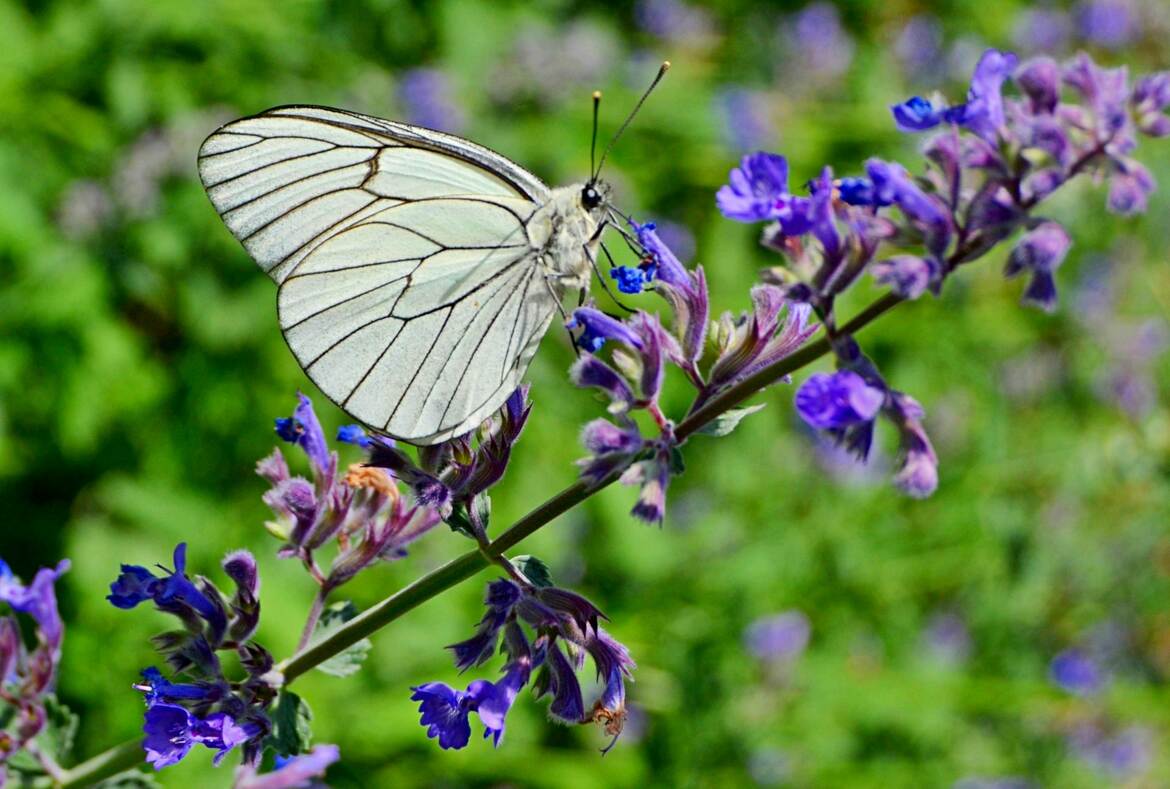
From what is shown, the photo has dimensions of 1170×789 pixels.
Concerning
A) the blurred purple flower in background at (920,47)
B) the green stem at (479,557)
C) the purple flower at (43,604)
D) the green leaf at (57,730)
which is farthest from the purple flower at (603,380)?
the blurred purple flower in background at (920,47)

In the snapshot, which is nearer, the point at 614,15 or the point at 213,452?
the point at 213,452

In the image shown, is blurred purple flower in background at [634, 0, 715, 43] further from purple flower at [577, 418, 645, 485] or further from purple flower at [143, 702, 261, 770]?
purple flower at [143, 702, 261, 770]

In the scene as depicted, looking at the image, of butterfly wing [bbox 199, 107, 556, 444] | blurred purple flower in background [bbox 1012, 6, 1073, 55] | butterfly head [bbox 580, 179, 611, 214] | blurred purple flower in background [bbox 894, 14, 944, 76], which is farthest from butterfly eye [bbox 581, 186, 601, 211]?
blurred purple flower in background [bbox 1012, 6, 1073, 55]

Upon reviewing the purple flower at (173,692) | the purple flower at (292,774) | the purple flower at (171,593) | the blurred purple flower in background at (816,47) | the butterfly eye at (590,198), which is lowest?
the purple flower at (173,692)

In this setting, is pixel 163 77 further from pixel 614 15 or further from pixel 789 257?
pixel 789 257

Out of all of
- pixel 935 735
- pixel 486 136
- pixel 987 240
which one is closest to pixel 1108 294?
pixel 935 735

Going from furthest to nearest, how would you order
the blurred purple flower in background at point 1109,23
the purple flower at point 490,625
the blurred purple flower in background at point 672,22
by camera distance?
the blurred purple flower in background at point 1109,23 < the blurred purple flower in background at point 672,22 < the purple flower at point 490,625

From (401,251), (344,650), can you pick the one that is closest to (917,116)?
(401,251)

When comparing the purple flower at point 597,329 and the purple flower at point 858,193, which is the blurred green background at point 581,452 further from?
the purple flower at point 858,193
